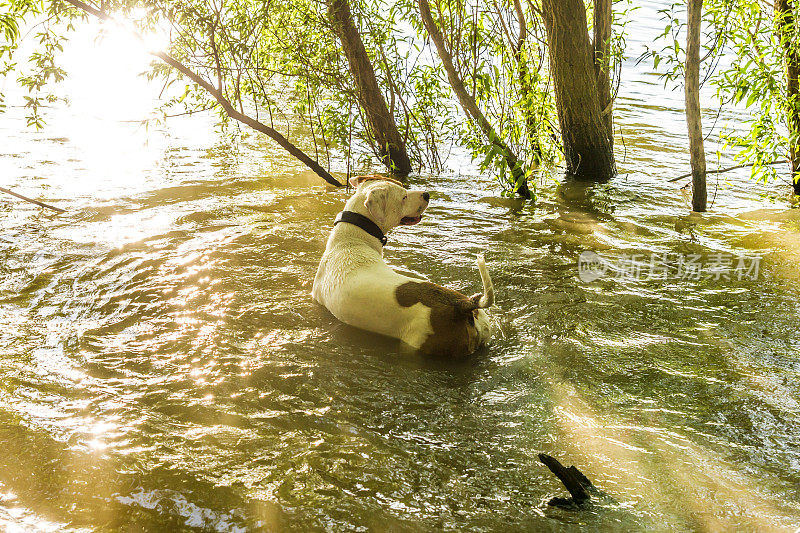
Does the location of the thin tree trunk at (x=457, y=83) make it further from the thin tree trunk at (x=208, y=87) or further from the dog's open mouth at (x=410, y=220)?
the dog's open mouth at (x=410, y=220)

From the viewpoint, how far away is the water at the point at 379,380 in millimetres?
3281

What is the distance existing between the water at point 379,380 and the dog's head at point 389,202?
0.85 metres

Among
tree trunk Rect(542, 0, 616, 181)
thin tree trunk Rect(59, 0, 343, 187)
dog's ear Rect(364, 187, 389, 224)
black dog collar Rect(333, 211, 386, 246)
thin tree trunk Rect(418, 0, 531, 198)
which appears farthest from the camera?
tree trunk Rect(542, 0, 616, 181)

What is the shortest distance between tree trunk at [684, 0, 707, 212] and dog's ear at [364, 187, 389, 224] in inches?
169

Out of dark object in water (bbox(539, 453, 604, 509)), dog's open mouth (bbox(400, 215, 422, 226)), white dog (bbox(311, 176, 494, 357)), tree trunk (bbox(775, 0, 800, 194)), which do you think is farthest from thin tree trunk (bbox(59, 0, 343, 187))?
dark object in water (bbox(539, 453, 604, 509))

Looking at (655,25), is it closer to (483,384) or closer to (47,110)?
(47,110)

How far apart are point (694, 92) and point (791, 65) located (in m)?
1.47

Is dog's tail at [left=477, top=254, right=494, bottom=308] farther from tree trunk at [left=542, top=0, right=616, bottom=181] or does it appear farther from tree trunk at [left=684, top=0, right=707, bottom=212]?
tree trunk at [left=542, top=0, right=616, bottom=181]

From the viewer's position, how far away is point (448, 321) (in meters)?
4.74

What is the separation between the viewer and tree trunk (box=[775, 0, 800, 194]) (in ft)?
25.1

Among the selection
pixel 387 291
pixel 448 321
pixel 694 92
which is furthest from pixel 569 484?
pixel 694 92

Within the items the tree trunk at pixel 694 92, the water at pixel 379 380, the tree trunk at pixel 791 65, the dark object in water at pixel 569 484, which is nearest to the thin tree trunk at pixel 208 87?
the water at pixel 379 380

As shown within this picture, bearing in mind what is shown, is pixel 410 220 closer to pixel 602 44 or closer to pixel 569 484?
pixel 569 484

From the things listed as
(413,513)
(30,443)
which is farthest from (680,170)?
(30,443)
